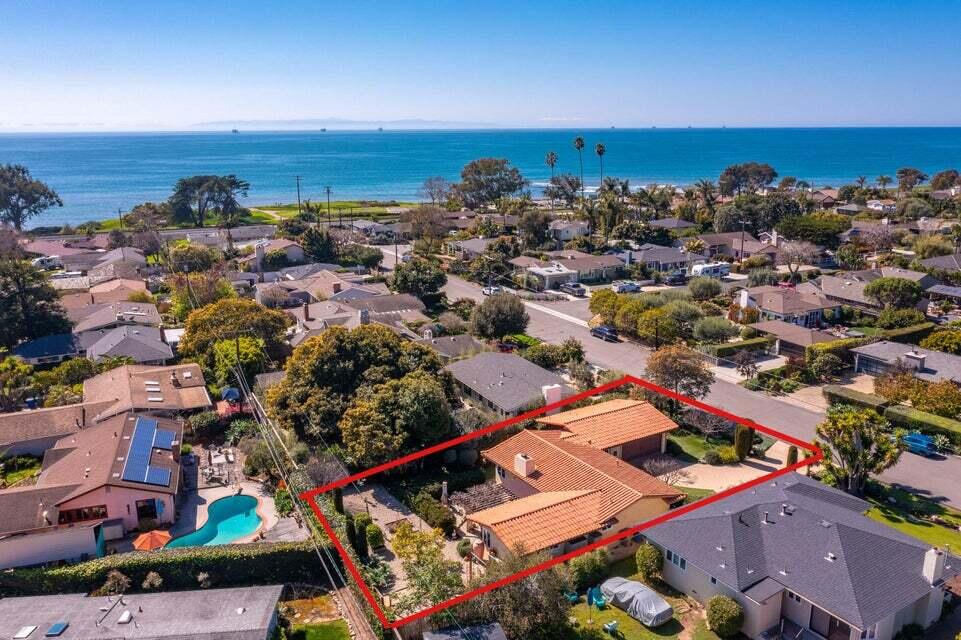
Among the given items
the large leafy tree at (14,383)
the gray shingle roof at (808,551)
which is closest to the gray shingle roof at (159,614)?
the gray shingle roof at (808,551)

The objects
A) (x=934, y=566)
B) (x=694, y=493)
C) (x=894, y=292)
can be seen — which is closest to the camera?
(x=934, y=566)

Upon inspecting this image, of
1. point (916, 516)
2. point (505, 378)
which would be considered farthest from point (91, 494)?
point (916, 516)

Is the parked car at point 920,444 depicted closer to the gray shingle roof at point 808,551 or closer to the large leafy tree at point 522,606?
the gray shingle roof at point 808,551

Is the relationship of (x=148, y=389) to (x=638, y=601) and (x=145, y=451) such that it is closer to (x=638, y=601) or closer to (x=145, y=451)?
(x=145, y=451)

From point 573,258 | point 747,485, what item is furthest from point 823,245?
point 747,485

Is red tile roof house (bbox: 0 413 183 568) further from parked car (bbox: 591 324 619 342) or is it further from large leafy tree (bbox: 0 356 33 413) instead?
parked car (bbox: 591 324 619 342)

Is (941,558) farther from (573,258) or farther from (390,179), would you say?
(390,179)
